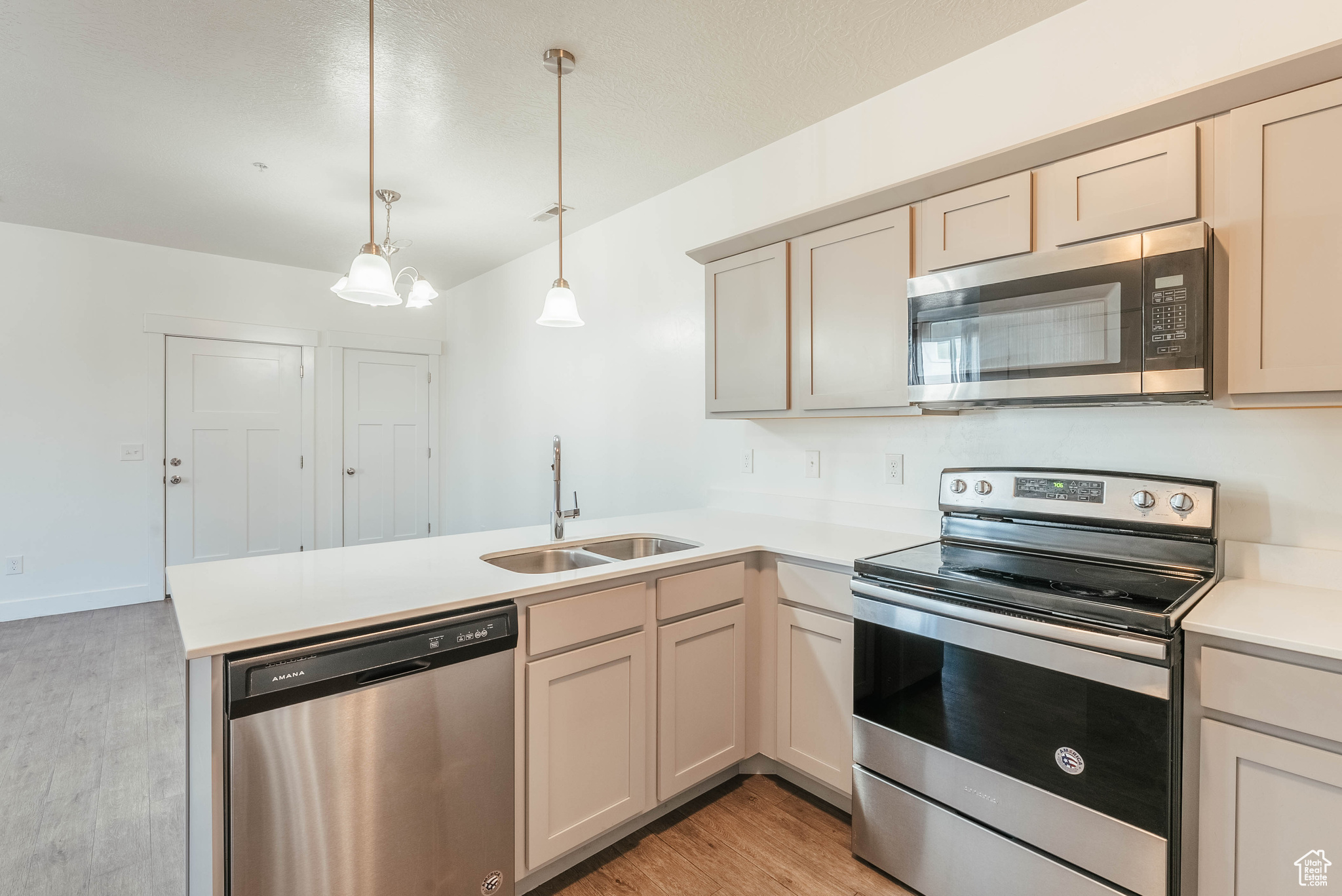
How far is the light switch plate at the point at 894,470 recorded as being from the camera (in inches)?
91.9

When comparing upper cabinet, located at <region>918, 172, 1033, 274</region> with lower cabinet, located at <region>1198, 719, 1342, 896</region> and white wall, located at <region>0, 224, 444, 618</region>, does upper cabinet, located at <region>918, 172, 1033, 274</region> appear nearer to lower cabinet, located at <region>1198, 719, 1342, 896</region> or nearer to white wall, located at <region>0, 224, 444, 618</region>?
lower cabinet, located at <region>1198, 719, 1342, 896</region>

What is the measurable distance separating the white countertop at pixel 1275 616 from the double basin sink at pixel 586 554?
1.34 m

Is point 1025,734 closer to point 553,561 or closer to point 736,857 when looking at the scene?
point 736,857

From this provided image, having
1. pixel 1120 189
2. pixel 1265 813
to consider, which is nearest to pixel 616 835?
pixel 1265 813

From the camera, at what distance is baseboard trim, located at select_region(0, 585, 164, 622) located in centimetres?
405

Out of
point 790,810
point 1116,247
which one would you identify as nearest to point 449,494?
point 790,810

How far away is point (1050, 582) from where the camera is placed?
154 cm

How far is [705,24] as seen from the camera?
81.5 inches

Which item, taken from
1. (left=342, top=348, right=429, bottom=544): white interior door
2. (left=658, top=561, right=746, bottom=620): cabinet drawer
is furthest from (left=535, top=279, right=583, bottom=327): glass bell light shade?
(left=342, top=348, right=429, bottom=544): white interior door

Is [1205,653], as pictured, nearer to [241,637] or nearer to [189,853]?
[241,637]

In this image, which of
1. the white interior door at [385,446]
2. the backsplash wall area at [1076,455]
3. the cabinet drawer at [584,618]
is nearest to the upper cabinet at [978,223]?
the backsplash wall area at [1076,455]

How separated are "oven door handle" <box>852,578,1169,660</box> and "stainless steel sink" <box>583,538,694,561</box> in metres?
0.78

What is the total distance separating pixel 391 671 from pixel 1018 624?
1.43 metres

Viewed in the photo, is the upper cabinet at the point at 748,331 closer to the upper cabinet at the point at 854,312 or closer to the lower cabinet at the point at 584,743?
the upper cabinet at the point at 854,312
